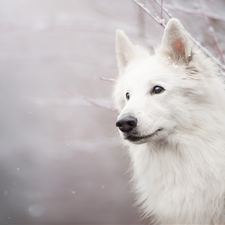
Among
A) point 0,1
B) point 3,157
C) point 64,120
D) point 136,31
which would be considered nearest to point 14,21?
point 0,1

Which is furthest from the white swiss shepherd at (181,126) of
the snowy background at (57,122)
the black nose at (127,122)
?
the snowy background at (57,122)

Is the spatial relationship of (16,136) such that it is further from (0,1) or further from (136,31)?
(136,31)

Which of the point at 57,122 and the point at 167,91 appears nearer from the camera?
the point at 167,91

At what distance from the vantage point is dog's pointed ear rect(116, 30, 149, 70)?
2.05 metres

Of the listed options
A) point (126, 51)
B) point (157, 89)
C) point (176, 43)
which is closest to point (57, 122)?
point (126, 51)

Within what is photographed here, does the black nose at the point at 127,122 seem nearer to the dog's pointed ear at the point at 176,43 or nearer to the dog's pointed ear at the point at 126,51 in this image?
the dog's pointed ear at the point at 176,43

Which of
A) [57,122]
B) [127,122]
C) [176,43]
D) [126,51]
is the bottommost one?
[57,122]

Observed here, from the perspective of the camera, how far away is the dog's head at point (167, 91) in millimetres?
1485

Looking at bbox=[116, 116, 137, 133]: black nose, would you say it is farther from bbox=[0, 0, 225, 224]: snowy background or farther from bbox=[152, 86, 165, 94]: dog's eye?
bbox=[0, 0, 225, 224]: snowy background

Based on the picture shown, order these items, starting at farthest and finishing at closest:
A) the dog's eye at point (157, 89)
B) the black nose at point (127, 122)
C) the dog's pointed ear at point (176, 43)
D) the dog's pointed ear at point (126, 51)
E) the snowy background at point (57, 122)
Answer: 1. the snowy background at point (57, 122)
2. the dog's pointed ear at point (126, 51)
3. the dog's eye at point (157, 89)
4. the dog's pointed ear at point (176, 43)
5. the black nose at point (127, 122)

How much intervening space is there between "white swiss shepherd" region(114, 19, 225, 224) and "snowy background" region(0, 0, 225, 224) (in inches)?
90.3

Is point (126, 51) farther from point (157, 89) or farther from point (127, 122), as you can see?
point (127, 122)

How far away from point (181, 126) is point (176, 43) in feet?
2.05

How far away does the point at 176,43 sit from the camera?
167 cm
